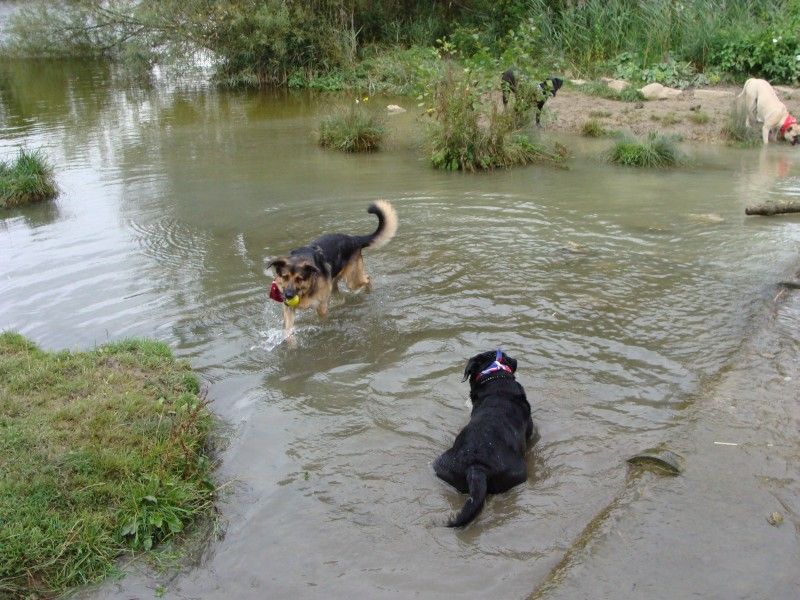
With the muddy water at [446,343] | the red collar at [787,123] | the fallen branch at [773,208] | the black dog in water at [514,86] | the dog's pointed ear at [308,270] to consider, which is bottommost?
the muddy water at [446,343]

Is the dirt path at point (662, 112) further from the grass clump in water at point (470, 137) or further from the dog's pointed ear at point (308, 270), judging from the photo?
the dog's pointed ear at point (308, 270)

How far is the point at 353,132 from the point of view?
13750mm

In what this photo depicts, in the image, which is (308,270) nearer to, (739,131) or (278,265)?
(278,265)

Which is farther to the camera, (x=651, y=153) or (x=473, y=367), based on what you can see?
(x=651, y=153)

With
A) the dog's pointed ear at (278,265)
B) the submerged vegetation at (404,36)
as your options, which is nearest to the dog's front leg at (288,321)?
the dog's pointed ear at (278,265)

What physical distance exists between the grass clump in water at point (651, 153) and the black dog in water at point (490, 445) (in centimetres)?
871

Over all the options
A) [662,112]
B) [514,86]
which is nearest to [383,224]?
[514,86]

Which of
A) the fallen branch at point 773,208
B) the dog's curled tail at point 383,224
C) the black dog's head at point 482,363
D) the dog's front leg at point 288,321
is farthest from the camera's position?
the fallen branch at point 773,208

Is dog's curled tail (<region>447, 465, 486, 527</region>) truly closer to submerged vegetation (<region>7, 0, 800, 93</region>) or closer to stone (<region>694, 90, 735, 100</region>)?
submerged vegetation (<region>7, 0, 800, 93</region>)

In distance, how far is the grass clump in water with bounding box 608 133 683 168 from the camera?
1232 cm

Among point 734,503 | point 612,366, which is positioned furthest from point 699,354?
point 734,503

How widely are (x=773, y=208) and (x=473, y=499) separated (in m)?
7.46

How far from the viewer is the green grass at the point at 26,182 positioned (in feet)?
35.3

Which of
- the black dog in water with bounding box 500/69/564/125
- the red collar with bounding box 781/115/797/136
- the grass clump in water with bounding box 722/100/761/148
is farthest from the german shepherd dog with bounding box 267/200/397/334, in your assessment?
the red collar with bounding box 781/115/797/136
